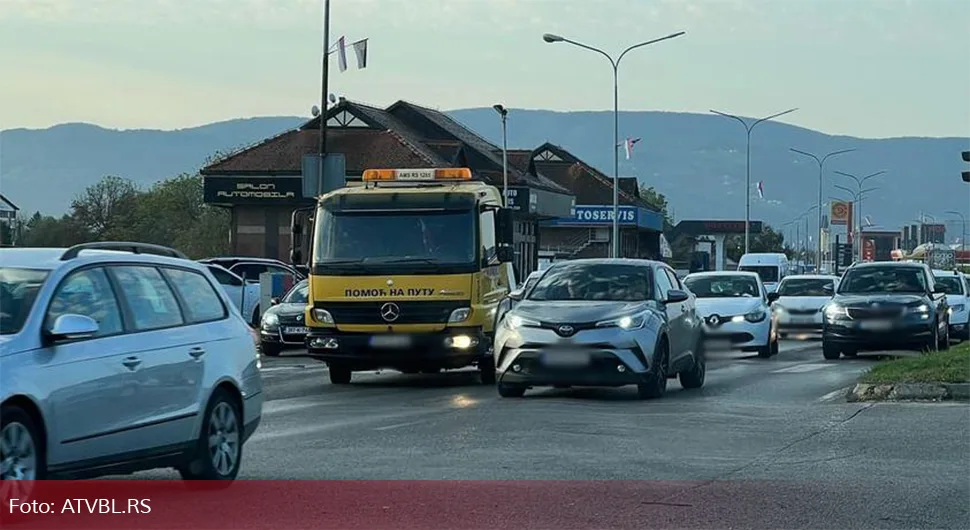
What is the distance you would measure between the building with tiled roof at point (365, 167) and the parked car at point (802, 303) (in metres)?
27.7

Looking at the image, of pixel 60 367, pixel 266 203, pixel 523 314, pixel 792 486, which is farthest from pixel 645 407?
pixel 266 203

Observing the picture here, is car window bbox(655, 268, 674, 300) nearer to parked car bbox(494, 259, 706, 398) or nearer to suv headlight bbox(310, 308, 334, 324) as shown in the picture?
parked car bbox(494, 259, 706, 398)

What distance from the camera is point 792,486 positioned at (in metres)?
9.90

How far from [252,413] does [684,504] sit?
310cm

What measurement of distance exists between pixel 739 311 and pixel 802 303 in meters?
7.00

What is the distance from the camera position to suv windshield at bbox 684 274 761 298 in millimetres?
27203

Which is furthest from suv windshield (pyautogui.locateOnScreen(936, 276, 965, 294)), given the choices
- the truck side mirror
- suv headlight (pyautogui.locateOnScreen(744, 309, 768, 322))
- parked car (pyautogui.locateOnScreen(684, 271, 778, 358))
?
the truck side mirror

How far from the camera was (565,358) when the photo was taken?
52.4 ft

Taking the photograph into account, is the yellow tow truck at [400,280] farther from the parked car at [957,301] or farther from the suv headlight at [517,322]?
the parked car at [957,301]

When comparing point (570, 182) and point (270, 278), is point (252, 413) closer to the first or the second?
point (270, 278)

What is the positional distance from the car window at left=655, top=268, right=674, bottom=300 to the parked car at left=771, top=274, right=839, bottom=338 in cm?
1468

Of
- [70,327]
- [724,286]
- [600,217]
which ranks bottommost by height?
[724,286]

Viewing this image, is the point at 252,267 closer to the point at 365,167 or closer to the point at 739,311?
the point at 739,311

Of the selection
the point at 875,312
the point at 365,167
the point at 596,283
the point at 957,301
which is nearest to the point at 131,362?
the point at 596,283
